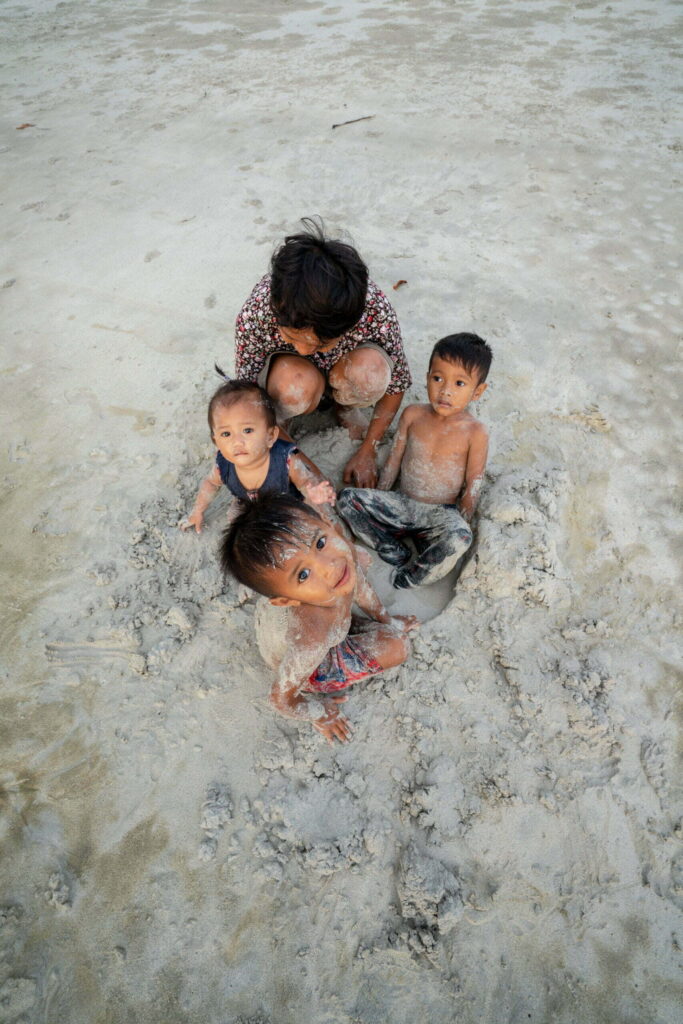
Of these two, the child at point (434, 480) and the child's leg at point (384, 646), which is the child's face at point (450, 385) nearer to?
the child at point (434, 480)

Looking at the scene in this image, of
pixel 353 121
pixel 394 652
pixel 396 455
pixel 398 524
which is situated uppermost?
pixel 353 121

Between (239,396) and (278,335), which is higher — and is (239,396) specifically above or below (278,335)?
below

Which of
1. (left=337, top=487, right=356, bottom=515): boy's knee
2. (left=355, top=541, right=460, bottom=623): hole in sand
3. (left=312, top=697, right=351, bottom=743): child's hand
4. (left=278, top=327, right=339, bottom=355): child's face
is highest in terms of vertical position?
(left=278, top=327, right=339, bottom=355): child's face

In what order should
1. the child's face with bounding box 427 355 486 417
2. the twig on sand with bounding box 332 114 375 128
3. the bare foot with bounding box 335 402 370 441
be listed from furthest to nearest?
the twig on sand with bounding box 332 114 375 128 < the bare foot with bounding box 335 402 370 441 < the child's face with bounding box 427 355 486 417

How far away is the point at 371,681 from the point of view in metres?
1.75

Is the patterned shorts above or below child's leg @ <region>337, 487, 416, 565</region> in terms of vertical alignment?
below

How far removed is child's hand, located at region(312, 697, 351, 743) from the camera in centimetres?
163

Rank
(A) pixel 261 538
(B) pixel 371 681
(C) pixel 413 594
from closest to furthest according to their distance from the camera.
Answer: (A) pixel 261 538
(B) pixel 371 681
(C) pixel 413 594

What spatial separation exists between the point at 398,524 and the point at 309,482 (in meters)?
0.34

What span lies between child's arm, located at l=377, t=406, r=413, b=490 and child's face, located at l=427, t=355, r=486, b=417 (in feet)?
0.56

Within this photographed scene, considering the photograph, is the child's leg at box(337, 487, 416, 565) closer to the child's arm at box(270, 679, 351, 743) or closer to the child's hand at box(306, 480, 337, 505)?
the child's hand at box(306, 480, 337, 505)

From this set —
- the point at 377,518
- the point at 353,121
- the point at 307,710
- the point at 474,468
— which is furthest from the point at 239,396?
the point at 353,121

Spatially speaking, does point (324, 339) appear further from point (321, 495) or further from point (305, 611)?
point (305, 611)

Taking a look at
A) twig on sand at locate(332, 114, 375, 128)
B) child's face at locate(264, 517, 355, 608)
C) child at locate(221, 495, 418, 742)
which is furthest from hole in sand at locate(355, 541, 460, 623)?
twig on sand at locate(332, 114, 375, 128)
